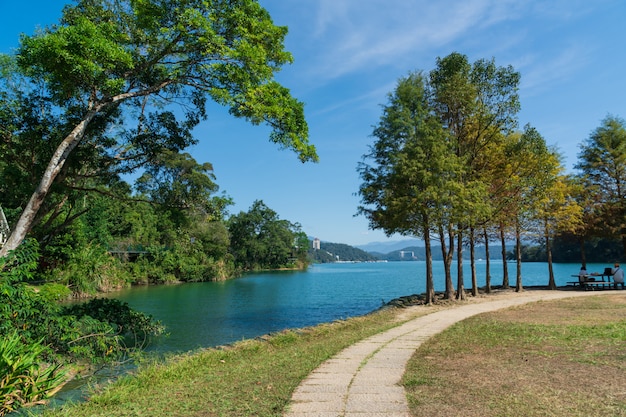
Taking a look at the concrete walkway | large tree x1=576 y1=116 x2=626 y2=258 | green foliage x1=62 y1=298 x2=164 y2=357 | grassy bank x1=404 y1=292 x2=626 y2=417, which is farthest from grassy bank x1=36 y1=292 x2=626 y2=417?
large tree x1=576 y1=116 x2=626 y2=258

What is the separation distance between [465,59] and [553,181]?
8.37m

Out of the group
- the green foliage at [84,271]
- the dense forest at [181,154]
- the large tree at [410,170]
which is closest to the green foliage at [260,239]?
the green foliage at [84,271]

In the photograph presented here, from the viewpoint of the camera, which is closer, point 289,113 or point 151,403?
point 151,403

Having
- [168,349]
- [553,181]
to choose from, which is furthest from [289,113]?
[553,181]

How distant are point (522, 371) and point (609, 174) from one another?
2469 centimetres

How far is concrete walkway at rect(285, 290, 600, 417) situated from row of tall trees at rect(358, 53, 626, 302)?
738cm

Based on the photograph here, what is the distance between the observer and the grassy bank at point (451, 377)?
467 cm

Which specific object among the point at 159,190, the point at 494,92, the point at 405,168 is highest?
the point at 494,92

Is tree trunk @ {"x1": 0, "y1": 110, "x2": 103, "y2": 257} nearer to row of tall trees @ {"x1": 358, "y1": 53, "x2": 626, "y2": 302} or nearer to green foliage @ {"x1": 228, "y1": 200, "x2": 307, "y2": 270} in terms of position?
row of tall trees @ {"x1": 358, "y1": 53, "x2": 626, "y2": 302}

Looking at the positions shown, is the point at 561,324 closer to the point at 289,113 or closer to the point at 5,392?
the point at 289,113

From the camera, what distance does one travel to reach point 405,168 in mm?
15648

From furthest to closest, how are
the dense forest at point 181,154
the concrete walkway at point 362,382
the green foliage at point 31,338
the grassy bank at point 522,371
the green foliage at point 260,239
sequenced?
the green foliage at point 260,239, the dense forest at point 181,154, the green foliage at point 31,338, the concrete walkway at point 362,382, the grassy bank at point 522,371

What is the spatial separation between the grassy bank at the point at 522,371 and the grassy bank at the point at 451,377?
1cm

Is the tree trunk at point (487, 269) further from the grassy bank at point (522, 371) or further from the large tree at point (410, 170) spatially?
the grassy bank at point (522, 371)
